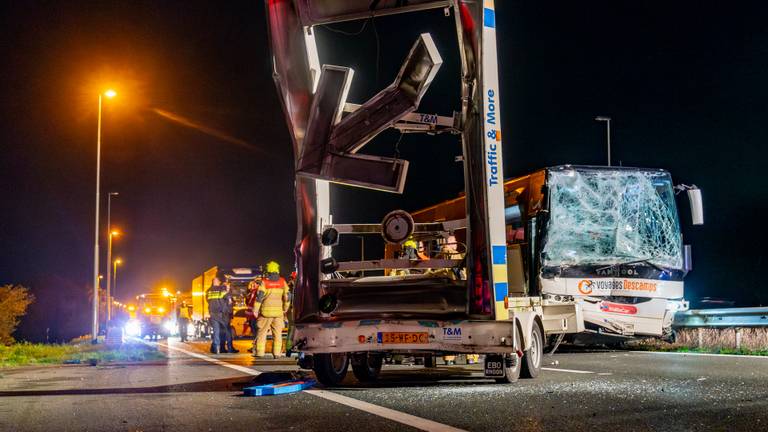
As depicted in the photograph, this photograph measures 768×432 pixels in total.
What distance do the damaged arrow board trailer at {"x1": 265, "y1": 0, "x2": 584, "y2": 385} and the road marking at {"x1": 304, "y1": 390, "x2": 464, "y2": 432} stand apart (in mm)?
973

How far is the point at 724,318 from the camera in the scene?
16.8m

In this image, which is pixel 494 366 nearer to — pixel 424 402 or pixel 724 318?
pixel 424 402

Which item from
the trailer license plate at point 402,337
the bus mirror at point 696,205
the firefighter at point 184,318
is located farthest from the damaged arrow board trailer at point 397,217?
the firefighter at point 184,318

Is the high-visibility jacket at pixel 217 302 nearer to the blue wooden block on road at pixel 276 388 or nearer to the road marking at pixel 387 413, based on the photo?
the blue wooden block on road at pixel 276 388

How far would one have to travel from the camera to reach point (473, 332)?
29.6 ft

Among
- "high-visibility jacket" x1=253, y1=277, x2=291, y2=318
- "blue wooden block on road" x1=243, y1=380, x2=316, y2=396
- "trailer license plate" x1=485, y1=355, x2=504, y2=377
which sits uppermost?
"high-visibility jacket" x1=253, y1=277, x2=291, y2=318

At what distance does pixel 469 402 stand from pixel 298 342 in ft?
8.63

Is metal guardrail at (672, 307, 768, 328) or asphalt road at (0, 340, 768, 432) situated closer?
asphalt road at (0, 340, 768, 432)

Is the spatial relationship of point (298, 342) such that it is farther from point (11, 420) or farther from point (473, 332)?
point (11, 420)

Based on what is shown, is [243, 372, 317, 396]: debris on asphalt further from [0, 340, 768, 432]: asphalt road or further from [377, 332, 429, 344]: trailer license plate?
[377, 332, 429, 344]: trailer license plate

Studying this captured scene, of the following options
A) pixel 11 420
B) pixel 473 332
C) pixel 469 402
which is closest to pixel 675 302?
pixel 473 332

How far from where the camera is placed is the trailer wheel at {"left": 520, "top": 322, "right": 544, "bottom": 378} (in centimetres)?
1009

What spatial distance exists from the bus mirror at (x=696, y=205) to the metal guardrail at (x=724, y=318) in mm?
1862

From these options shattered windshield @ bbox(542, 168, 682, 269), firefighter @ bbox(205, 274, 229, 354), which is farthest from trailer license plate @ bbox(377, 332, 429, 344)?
firefighter @ bbox(205, 274, 229, 354)
